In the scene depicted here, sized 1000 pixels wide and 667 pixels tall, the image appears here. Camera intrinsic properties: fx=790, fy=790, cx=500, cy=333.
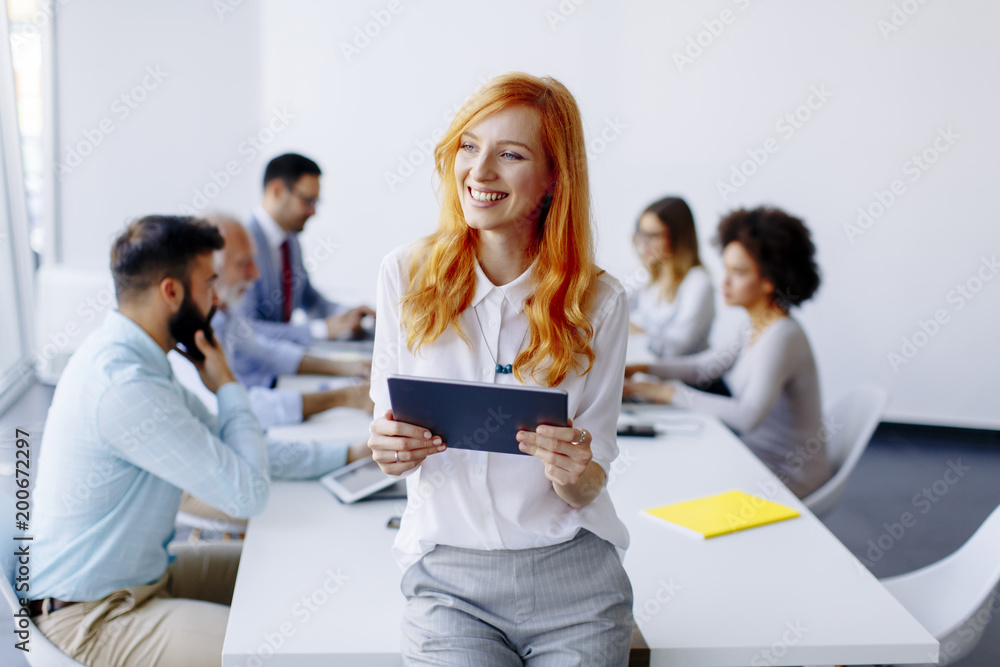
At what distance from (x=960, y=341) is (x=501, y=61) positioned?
350 centimetres

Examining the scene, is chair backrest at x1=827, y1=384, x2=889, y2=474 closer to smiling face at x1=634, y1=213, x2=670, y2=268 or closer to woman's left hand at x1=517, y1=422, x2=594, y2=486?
smiling face at x1=634, y1=213, x2=670, y2=268

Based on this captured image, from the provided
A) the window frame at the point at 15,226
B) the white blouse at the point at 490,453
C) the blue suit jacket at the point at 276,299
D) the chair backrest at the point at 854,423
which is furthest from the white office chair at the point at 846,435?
the window frame at the point at 15,226

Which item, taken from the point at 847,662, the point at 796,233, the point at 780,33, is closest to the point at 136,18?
the point at 780,33

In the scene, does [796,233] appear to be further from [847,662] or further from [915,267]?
[915,267]

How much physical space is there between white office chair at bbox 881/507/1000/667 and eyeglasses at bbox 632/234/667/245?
2.40 meters

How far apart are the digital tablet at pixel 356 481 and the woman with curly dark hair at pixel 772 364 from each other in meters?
1.26

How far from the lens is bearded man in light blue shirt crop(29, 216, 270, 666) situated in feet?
5.39

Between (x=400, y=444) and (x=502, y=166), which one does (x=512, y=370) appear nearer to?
(x=400, y=444)

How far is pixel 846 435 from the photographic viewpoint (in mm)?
2926

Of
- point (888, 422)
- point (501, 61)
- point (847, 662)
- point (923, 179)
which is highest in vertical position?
point (501, 61)

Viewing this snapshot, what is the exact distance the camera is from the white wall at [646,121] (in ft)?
15.9

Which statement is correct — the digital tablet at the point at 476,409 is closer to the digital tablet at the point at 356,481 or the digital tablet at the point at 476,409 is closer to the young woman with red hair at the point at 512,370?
the young woman with red hair at the point at 512,370

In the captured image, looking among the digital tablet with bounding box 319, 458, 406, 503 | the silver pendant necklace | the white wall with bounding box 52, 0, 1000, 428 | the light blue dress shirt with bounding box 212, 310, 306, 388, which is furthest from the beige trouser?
the white wall with bounding box 52, 0, 1000, 428

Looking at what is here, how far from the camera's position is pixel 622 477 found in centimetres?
224
